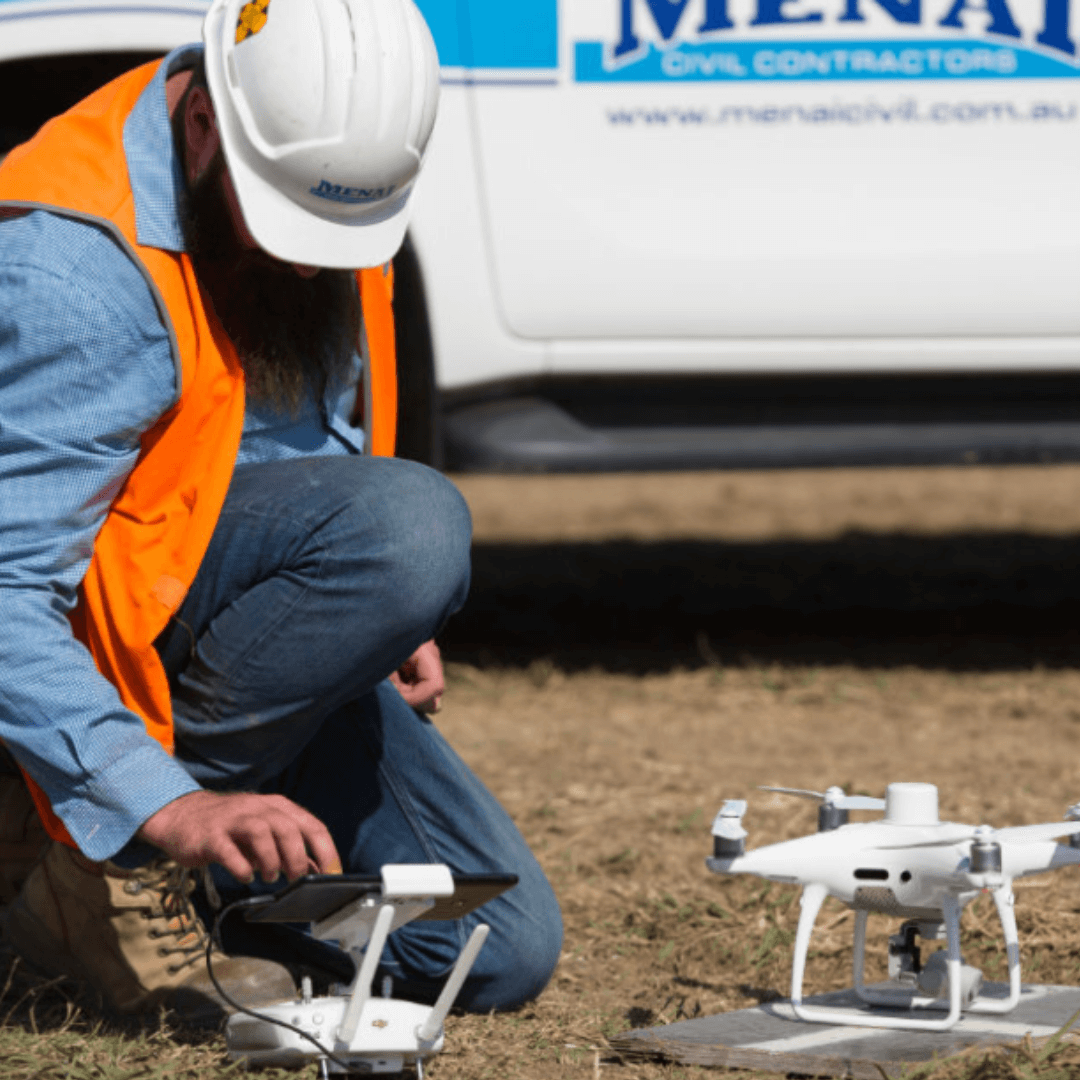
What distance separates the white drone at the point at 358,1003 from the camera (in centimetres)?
174

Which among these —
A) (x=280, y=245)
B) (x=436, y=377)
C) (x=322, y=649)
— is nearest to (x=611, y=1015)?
(x=322, y=649)

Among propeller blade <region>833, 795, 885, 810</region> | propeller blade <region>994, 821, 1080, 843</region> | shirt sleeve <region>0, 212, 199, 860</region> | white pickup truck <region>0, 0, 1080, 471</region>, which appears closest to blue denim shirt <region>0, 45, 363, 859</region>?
shirt sleeve <region>0, 212, 199, 860</region>

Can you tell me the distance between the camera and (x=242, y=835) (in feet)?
5.58

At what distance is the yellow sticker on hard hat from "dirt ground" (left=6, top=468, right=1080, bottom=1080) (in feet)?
3.70

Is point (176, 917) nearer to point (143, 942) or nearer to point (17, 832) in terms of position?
point (143, 942)

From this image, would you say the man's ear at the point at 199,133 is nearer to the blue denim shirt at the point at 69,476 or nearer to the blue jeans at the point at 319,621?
the blue denim shirt at the point at 69,476

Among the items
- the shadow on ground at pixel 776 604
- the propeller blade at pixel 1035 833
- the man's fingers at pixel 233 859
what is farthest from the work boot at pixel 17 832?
the shadow on ground at pixel 776 604

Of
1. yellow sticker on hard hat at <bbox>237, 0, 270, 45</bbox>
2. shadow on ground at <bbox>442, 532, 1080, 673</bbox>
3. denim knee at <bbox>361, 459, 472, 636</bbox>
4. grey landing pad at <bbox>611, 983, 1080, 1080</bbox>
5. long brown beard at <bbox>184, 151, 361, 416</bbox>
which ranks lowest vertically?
shadow on ground at <bbox>442, 532, 1080, 673</bbox>

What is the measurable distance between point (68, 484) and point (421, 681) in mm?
700

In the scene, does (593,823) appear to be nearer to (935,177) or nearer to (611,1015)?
(611,1015)

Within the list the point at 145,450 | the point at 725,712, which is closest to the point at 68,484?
the point at 145,450

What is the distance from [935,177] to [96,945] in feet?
6.94

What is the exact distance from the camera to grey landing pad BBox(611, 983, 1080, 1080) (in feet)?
6.27

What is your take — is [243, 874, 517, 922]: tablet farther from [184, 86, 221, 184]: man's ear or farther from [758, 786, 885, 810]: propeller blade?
[184, 86, 221, 184]: man's ear
